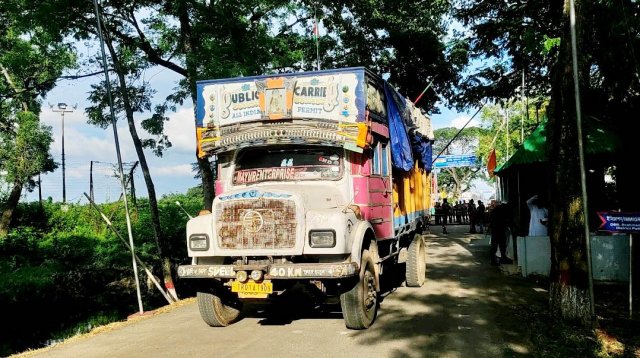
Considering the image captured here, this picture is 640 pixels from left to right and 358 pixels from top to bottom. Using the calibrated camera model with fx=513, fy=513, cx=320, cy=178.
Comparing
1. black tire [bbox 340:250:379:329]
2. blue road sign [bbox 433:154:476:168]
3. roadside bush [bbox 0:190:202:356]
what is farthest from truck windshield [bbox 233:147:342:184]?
blue road sign [bbox 433:154:476:168]

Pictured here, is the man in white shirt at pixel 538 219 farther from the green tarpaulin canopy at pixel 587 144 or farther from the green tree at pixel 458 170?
the green tree at pixel 458 170

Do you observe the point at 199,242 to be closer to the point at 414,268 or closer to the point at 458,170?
the point at 414,268

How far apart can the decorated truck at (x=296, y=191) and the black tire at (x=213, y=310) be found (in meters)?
0.01

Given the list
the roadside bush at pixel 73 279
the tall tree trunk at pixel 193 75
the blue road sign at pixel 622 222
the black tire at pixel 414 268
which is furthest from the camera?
the roadside bush at pixel 73 279

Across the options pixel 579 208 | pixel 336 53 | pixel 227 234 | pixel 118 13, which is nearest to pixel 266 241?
pixel 227 234

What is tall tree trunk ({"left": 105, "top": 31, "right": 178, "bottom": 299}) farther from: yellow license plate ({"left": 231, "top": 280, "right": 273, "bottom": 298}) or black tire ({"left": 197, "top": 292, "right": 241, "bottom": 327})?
yellow license plate ({"left": 231, "top": 280, "right": 273, "bottom": 298})

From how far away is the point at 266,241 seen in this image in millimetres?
6594

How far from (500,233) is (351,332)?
310 inches

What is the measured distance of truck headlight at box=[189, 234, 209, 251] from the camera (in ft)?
22.4

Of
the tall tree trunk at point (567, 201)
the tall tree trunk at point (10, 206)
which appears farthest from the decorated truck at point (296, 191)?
the tall tree trunk at point (10, 206)

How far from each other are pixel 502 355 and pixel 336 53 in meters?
20.9

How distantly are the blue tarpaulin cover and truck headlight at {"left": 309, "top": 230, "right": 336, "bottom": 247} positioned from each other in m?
2.74

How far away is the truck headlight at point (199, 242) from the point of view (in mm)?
6840

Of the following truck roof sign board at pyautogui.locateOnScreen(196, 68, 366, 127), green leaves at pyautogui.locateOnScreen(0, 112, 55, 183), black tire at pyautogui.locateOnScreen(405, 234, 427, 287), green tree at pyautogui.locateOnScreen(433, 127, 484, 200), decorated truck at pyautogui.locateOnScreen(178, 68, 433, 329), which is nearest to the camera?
decorated truck at pyautogui.locateOnScreen(178, 68, 433, 329)
